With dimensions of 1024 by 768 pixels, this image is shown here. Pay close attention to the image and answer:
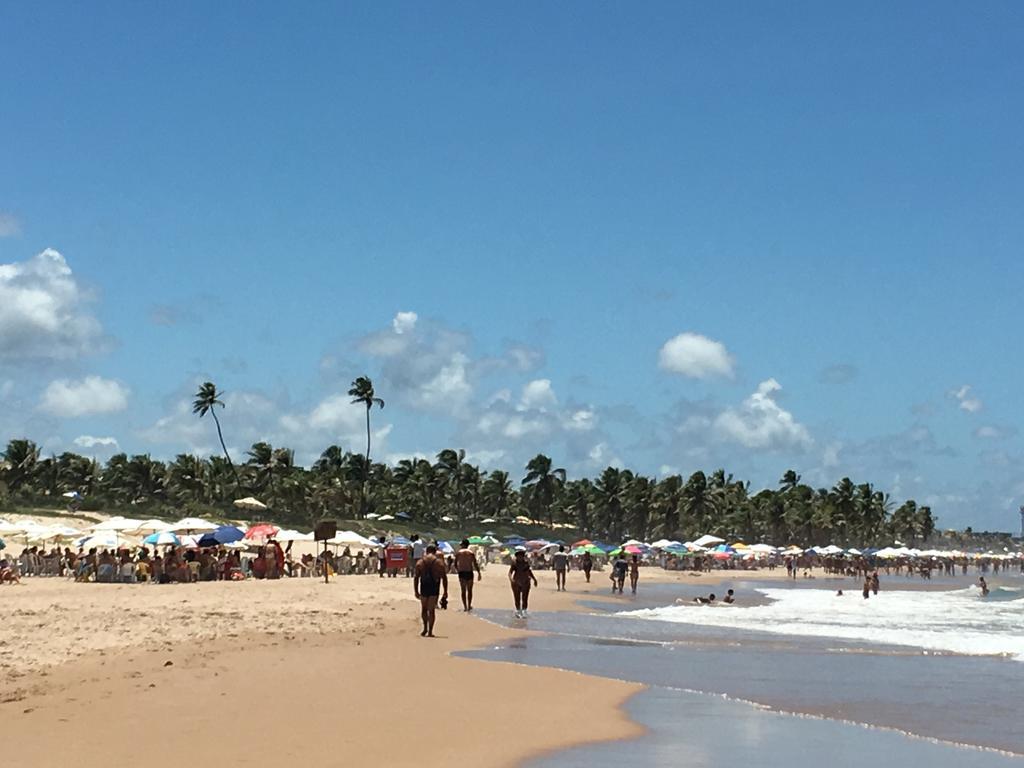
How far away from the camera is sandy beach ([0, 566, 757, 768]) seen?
8.61 m

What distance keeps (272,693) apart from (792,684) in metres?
6.52

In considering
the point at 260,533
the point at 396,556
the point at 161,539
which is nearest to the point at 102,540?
the point at 161,539

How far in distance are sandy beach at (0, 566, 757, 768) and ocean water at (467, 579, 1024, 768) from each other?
31.5 inches

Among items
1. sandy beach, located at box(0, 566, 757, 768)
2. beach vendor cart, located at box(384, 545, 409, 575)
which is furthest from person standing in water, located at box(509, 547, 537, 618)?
beach vendor cart, located at box(384, 545, 409, 575)

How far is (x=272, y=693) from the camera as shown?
36.6 ft

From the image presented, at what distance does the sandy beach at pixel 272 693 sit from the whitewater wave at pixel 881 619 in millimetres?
7989

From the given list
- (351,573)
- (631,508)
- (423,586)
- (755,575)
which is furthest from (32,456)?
(423,586)

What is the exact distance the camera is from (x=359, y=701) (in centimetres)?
1098

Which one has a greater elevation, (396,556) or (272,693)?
(396,556)

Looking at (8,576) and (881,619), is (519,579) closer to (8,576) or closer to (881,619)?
(881,619)

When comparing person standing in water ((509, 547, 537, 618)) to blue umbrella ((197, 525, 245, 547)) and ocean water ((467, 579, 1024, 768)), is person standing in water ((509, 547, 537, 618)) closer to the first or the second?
ocean water ((467, 579, 1024, 768))

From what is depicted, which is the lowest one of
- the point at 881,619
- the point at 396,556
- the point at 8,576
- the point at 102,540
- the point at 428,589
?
the point at 881,619

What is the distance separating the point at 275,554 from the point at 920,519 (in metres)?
136

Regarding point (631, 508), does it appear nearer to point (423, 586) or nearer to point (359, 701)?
point (423, 586)
